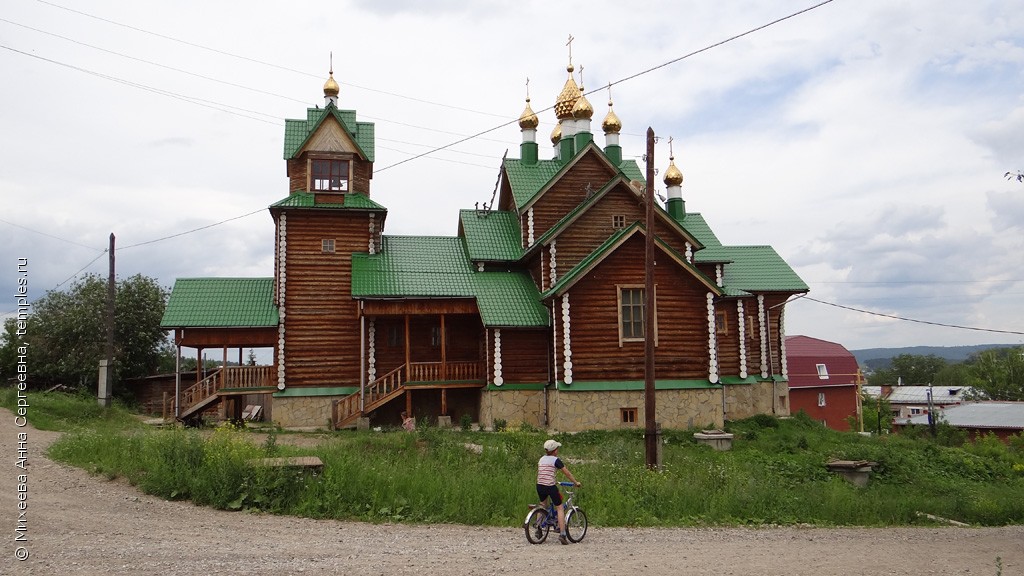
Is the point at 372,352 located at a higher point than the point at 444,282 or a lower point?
lower

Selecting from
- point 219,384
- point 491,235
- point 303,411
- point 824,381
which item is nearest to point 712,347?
point 491,235

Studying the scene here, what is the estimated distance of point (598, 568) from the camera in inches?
307

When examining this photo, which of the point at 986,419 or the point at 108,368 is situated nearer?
the point at 108,368

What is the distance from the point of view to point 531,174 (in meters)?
25.2

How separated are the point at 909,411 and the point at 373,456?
2618 inches

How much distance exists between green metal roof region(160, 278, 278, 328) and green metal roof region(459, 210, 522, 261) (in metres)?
6.72

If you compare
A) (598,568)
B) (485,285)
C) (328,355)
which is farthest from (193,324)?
(598,568)

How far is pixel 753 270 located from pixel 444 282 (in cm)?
1211

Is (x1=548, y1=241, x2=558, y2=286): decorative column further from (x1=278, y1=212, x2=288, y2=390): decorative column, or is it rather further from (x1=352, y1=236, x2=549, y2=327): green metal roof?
(x1=278, y1=212, x2=288, y2=390): decorative column

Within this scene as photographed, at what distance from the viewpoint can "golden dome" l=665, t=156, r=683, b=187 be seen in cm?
2772

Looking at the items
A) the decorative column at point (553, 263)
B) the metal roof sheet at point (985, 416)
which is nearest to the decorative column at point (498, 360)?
the decorative column at point (553, 263)

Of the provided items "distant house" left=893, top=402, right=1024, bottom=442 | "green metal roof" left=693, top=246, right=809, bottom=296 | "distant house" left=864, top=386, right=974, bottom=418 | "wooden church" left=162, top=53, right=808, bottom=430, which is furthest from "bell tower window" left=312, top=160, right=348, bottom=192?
"distant house" left=864, top=386, right=974, bottom=418

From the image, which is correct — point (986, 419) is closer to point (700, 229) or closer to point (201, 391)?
point (700, 229)

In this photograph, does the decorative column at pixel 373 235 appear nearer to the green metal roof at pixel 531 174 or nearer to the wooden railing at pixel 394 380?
the wooden railing at pixel 394 380
